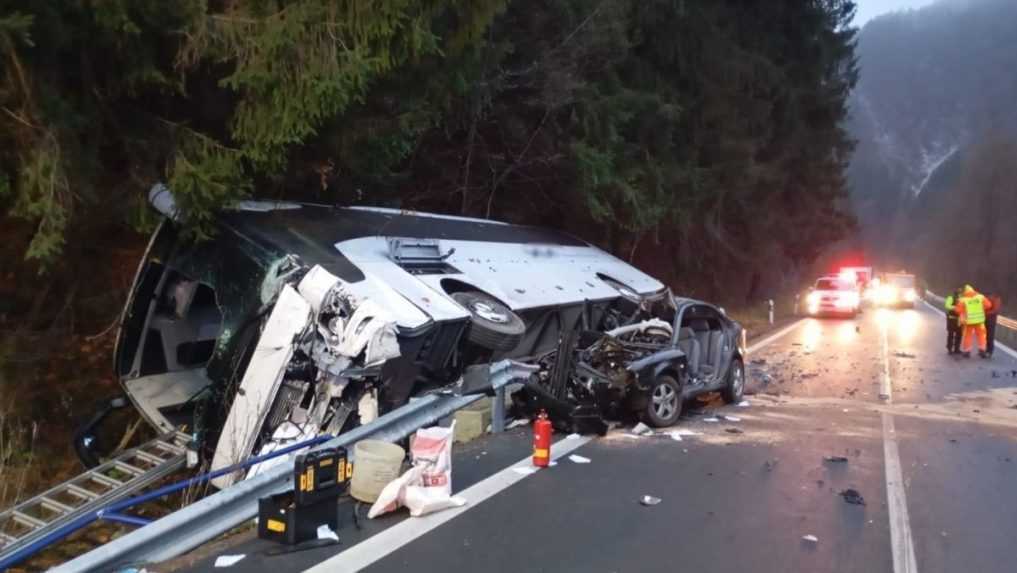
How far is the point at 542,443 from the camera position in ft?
22.1

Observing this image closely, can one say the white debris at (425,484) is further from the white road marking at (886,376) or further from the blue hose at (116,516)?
the white road marking at (886,376)

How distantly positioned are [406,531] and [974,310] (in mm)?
16743

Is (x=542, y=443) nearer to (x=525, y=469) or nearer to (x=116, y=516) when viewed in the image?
(x=525, y=469)

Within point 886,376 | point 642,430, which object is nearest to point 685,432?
point 642,430

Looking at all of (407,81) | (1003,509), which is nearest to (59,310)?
(407,81)

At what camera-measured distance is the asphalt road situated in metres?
4.70

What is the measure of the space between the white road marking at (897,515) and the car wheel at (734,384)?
235 centimetres

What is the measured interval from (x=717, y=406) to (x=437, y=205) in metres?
7.34

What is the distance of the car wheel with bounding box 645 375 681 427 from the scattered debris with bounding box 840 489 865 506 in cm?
244

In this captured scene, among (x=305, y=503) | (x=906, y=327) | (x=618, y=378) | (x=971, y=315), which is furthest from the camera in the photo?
(x=906, y=327)

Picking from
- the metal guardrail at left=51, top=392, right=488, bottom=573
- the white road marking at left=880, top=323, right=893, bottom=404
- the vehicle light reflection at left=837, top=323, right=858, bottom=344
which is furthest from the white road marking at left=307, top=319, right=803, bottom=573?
the vehicle light reflection at left=837, top=323, right=858, bottom=344

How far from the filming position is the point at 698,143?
2238 cm

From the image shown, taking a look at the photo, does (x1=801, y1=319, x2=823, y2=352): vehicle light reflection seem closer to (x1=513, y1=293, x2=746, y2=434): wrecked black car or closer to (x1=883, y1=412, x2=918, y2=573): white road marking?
(x1=513, y1=293, x2=746, y2=434): wrecked black car

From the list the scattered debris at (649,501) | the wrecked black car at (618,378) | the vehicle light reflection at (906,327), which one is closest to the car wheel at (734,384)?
the wrecked black car at (618,378)
